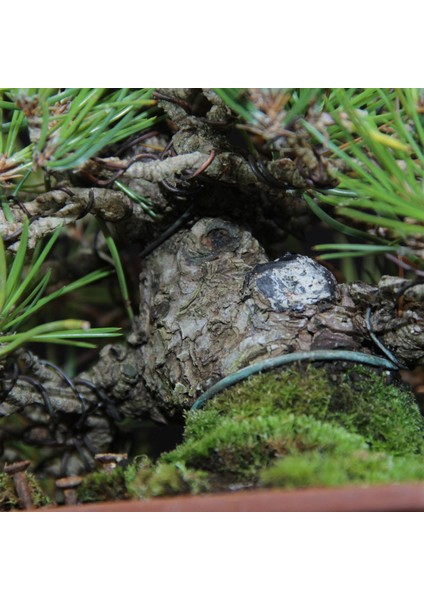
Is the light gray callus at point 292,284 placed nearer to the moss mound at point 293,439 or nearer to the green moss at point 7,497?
the moss mound at point 293,439

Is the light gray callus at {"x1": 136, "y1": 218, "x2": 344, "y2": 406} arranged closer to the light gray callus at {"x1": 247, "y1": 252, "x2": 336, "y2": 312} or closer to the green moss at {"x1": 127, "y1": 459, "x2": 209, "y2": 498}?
the light gray callus at {"x1": 247, "y1": 252, "x2": 336, "y2": 312}

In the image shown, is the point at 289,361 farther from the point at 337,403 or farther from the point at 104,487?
the point at 104,487

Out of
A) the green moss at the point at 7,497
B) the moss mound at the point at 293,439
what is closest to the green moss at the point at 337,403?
the moss mound at the point at 293,439

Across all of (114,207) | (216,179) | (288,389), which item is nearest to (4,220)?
(114,207)

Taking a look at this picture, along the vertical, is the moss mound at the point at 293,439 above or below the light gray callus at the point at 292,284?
below

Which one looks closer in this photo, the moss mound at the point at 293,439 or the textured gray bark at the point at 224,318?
the moss mound at the point at 293,439

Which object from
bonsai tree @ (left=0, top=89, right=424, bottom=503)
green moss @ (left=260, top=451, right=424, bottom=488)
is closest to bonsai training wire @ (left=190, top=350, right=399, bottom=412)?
bonsai tree @ (left=0, top=89, right=424, bottom=503)

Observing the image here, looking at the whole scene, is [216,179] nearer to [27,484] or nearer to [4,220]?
[4,220]
